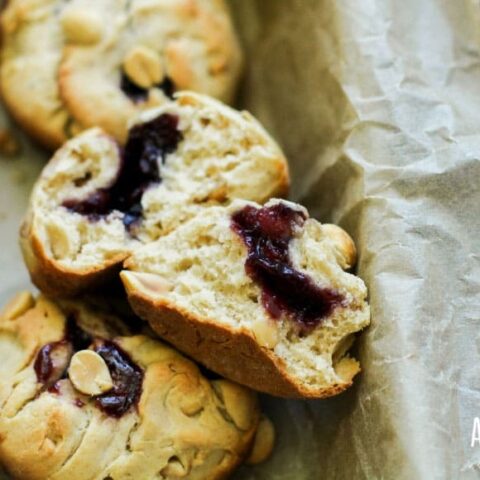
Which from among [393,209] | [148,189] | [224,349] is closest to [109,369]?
[224,349]

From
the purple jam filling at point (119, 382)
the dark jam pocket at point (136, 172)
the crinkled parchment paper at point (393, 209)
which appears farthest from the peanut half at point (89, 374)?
the crinkled parchment paper at point (393, 209)

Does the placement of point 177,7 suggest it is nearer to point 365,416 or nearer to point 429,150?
point 429,150

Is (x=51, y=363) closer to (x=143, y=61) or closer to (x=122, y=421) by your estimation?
(x=122, y=421)

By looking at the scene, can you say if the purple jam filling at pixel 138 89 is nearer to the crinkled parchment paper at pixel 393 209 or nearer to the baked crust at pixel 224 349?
the crinkled parchment paper at pixel 393 209

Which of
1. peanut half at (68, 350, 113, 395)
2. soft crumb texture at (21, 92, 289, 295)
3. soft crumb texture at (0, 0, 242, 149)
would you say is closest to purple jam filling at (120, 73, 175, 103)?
soft crumb texture at (0, 0, 242, 149)

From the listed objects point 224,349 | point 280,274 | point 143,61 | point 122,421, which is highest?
point 143,61

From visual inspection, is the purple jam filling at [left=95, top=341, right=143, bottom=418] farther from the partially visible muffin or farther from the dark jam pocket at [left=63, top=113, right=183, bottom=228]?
the partially visible muffin

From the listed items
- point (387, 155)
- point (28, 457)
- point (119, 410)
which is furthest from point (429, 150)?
point (28, 457)
